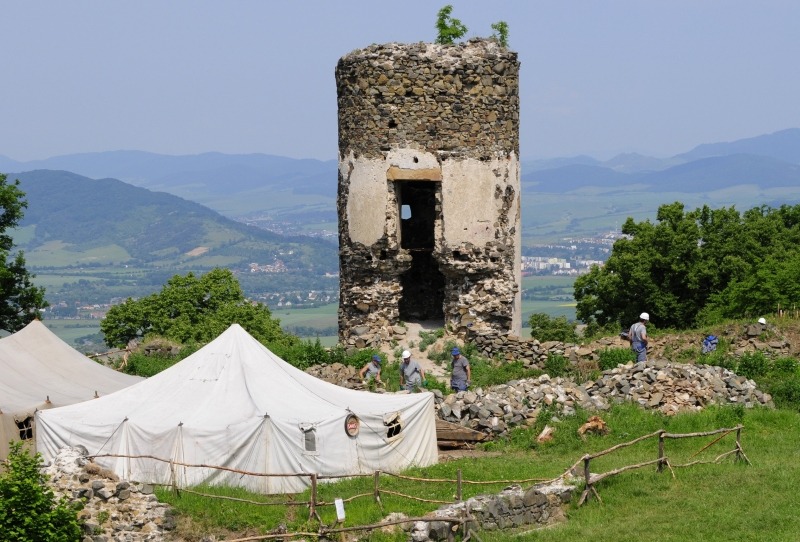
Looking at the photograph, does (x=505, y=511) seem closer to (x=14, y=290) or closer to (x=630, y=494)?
(x=630, y=494)

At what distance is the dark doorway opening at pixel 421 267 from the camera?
29.5 metres

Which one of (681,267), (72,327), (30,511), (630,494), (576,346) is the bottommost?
(72,327)

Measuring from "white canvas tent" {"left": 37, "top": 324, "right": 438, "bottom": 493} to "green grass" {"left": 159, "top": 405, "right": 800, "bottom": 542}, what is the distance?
1.92 feet

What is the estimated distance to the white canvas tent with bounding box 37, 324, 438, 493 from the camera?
1766 centimetres

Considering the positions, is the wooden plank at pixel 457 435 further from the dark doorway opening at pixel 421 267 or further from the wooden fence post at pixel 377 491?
the dark doorway opening at pixel 421 267

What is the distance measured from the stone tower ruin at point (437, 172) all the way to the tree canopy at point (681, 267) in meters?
12.5

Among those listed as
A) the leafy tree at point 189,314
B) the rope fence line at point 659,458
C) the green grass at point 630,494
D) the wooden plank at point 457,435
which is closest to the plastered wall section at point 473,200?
the wooden plank at point 457,435

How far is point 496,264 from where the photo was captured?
2644 centimetres

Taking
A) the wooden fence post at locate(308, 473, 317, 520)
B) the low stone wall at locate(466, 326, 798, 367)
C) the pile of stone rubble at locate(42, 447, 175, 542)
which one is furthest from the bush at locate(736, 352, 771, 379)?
the pile of stone rubble at locate(42, 447, 175, 542)

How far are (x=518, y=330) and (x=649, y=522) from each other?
11.7m

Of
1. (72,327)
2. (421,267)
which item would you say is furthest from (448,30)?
(72,327)

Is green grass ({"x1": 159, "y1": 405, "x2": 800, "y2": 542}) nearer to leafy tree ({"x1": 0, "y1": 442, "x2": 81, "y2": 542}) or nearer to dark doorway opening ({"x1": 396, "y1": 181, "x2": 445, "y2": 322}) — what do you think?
leafy tree ({"x1": 0, "y1": 442, "x2": 81, "y2": 542})

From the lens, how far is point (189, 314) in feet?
133

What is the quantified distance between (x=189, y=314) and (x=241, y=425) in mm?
23347
